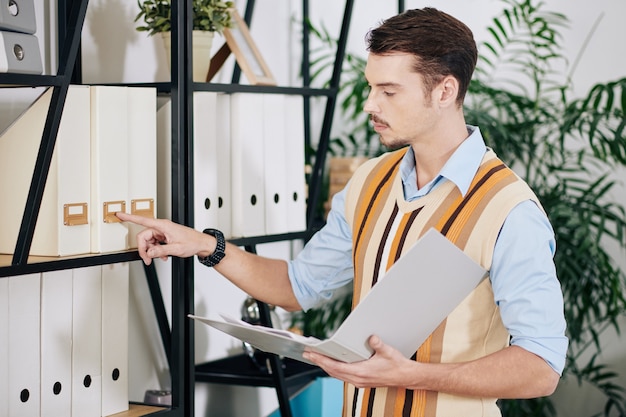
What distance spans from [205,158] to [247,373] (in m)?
0.80

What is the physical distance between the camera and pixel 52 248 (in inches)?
76.3

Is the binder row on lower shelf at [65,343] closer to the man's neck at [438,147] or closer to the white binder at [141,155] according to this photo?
the white binder at [141,155]

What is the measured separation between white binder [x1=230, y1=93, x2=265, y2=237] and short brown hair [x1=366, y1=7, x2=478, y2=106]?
65cm

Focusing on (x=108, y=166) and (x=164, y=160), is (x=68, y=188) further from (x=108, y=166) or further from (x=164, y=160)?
(x=164, y=160)

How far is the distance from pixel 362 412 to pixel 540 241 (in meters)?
0.50

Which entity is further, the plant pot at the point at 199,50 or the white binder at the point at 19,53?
the plant pot at the point at 199,50

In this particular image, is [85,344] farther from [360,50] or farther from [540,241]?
[360,50]

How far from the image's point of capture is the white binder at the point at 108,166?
1988mm

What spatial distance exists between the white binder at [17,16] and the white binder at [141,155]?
29 centimetres

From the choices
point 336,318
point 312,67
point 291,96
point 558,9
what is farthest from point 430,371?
point 558,9

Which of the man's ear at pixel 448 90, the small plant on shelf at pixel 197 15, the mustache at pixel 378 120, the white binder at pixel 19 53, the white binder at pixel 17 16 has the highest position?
the small plant on shelf at pixel 197 15

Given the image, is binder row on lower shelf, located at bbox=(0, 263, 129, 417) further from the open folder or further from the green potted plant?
the green potted plant

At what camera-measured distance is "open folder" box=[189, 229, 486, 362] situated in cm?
Result: 155

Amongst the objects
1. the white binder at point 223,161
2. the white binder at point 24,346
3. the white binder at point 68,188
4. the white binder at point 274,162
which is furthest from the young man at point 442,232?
the white binder at point 274,162
